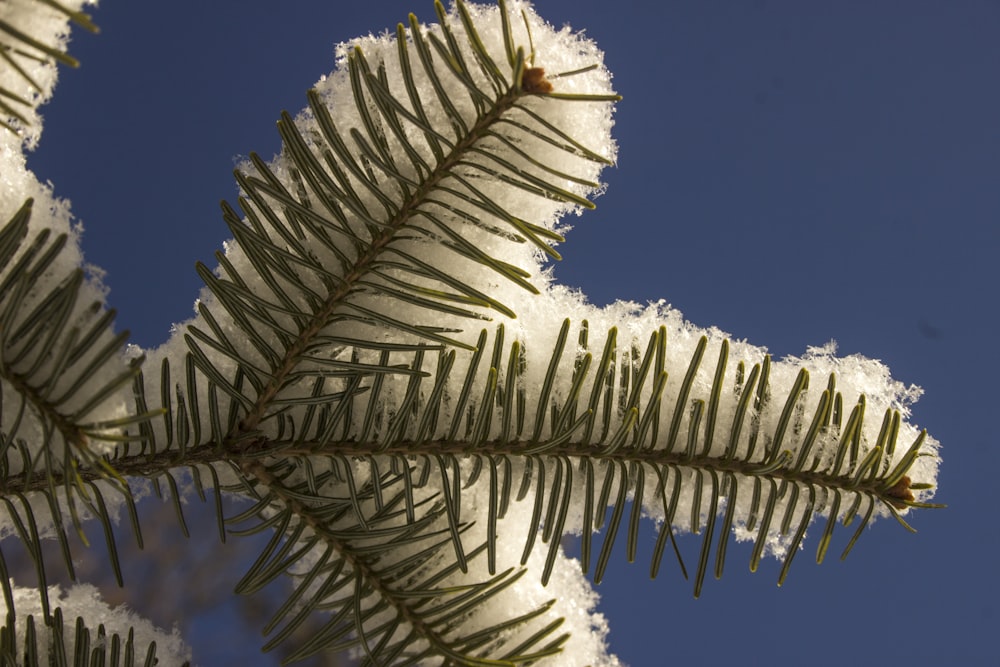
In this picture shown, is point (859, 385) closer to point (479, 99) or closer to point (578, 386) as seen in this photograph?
point (578, 386)

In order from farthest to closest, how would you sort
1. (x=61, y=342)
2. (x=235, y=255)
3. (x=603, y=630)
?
1. (x=603, y=630)
2. (x=235, y=255)
3. (x=61, y=342)

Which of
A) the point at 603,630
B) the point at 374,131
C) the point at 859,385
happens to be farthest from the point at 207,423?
the point at 859,385

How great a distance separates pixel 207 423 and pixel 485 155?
294 millimetres

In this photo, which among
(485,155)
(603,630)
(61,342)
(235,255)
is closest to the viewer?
(61,342)

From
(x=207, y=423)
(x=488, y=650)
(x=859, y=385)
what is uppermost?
(x=859, y=385)

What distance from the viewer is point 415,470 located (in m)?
0.64

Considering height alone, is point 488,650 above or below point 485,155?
below

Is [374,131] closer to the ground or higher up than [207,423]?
higher up

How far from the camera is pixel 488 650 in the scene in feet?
2.23

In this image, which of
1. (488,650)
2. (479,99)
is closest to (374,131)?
(479,99)

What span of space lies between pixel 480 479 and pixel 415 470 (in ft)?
0.18

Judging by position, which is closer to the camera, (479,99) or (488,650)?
(479,99)

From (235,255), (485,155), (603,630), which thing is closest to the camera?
(485,155)

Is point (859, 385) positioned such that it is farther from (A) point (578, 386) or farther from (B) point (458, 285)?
(B) point (458, 285)
